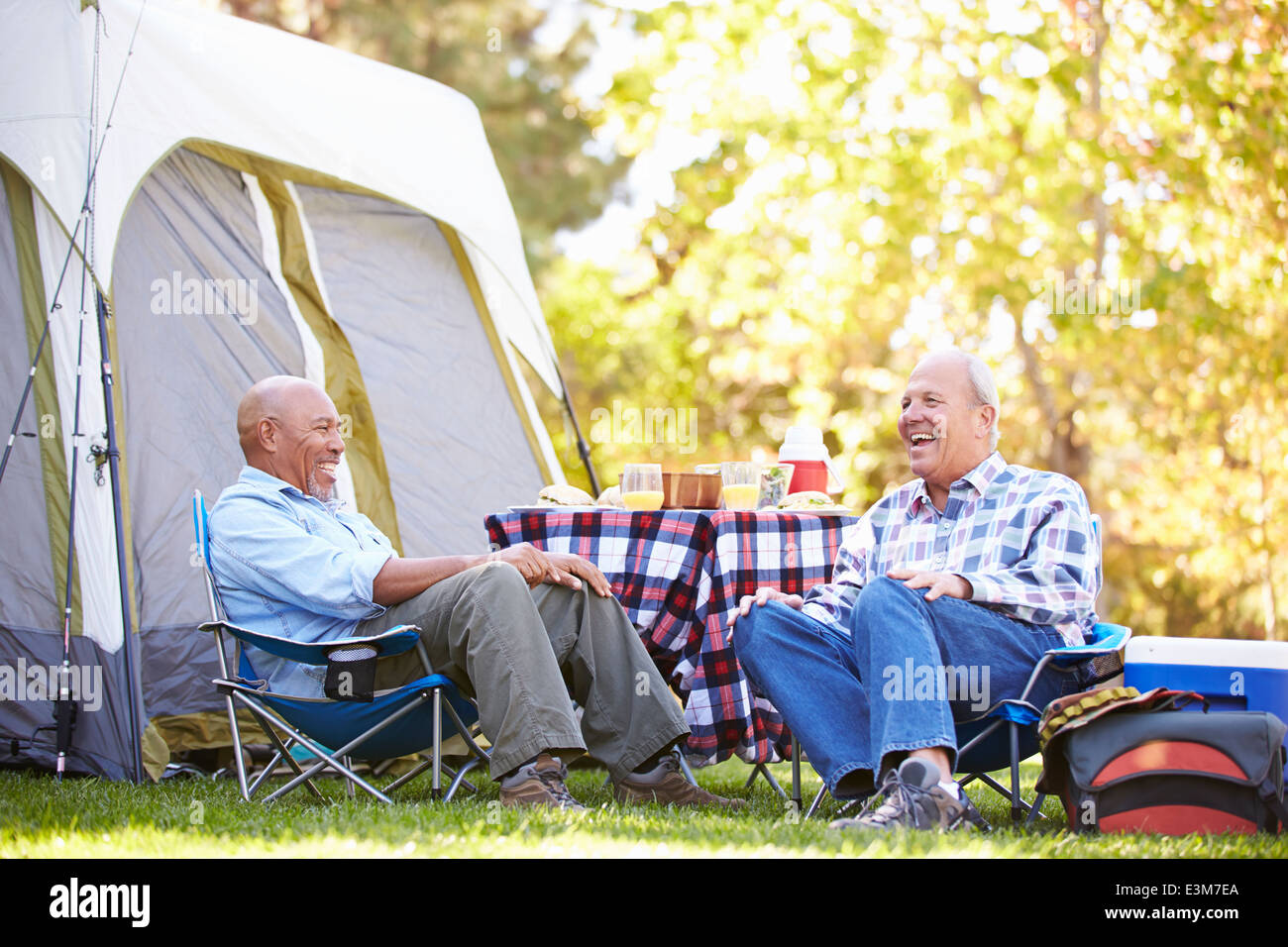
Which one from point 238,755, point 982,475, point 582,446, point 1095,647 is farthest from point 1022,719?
point 582,446

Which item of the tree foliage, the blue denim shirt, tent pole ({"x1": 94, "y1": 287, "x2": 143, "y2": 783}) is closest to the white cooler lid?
the blue denim shirt

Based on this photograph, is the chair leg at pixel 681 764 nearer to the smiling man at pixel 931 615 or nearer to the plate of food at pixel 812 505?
the smiling man at pixel 931 615

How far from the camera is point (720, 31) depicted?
35.6ft

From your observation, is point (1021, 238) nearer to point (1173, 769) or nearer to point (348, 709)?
point (1173, 769)

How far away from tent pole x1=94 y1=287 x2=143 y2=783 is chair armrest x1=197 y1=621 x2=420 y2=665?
0.86 meters

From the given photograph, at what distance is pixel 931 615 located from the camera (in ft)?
9.23

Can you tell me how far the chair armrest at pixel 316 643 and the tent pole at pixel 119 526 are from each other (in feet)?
2.82

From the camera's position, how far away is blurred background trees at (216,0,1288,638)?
26.1 feet

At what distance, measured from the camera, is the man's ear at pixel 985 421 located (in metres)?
3.20

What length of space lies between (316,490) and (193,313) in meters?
1.26

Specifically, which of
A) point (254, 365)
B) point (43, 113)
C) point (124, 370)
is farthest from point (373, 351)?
point (43, 113)

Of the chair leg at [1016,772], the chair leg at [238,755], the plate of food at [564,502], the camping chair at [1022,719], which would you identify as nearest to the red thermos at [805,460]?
the plate of food at [564,502]
